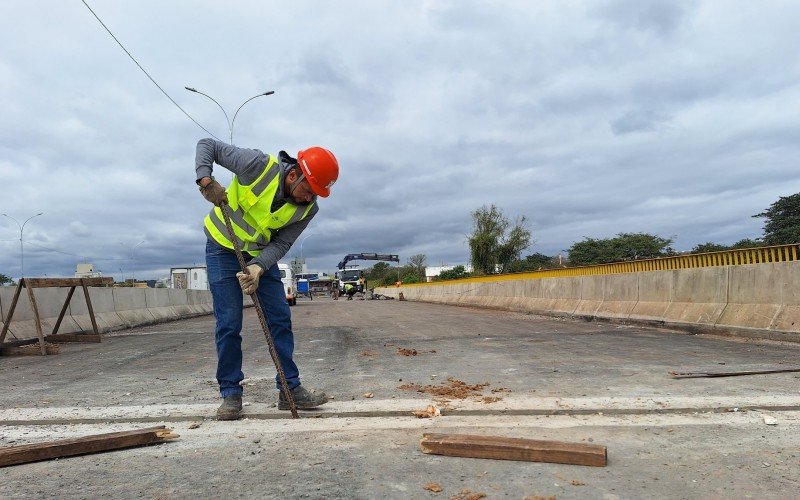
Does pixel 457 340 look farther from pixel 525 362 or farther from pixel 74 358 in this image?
pixel 74 358

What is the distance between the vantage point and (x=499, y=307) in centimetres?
2112

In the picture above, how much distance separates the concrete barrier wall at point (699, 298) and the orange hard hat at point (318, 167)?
689 centimetres

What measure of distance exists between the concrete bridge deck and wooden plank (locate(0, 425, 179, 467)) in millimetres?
55

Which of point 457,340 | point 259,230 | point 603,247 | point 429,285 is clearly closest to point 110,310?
point 457,340

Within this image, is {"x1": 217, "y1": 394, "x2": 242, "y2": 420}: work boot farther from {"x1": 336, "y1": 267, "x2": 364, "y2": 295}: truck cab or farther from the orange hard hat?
{"x1": 336, "y1": 267, "x2": 364, "y2": 295}: truck cab

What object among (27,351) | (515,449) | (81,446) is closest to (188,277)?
(27,351)

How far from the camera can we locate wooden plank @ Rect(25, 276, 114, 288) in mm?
8523

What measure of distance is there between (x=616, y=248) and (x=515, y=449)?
54693mm

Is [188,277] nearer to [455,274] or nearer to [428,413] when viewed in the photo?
[428,413]

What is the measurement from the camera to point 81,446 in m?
3.18

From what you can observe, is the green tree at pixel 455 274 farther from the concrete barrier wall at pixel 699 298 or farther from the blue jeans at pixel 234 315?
the blue jeans at pixel 234 315

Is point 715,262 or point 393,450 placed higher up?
point 715,262

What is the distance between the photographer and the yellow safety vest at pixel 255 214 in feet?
13.8

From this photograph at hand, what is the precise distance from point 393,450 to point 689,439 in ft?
5.60
